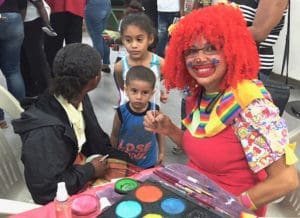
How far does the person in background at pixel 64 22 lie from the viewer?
299 cm

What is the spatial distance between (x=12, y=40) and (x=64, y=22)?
2.18 feet

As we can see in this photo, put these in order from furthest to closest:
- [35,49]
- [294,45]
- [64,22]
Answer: [294,45], [64,22], [35,49]

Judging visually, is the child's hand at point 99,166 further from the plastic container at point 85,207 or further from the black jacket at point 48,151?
the plastic container at point 85,207

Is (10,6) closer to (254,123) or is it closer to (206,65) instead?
(206,65)

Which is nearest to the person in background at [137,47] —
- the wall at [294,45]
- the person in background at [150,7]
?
the person in background at [150,7]

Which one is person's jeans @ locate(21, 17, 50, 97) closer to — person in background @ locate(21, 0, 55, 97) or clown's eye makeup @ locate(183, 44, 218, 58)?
person in background @ locate(21, 0, 55, 97)

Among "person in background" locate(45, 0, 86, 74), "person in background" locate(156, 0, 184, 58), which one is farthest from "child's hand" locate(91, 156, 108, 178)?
"person in background" locate(156, 0, 184, 58)

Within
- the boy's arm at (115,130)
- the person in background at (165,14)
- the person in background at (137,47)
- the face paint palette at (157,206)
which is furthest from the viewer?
the person in background at (165,14)

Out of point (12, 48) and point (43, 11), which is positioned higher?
point (43, 11)

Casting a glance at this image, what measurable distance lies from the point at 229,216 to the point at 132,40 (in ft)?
5.09

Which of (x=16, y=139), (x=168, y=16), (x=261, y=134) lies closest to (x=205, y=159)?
(x=261, y=134)

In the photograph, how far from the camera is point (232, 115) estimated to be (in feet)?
3.77

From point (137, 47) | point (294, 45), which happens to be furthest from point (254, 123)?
point (294, 45)

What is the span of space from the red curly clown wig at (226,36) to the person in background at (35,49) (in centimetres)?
176
